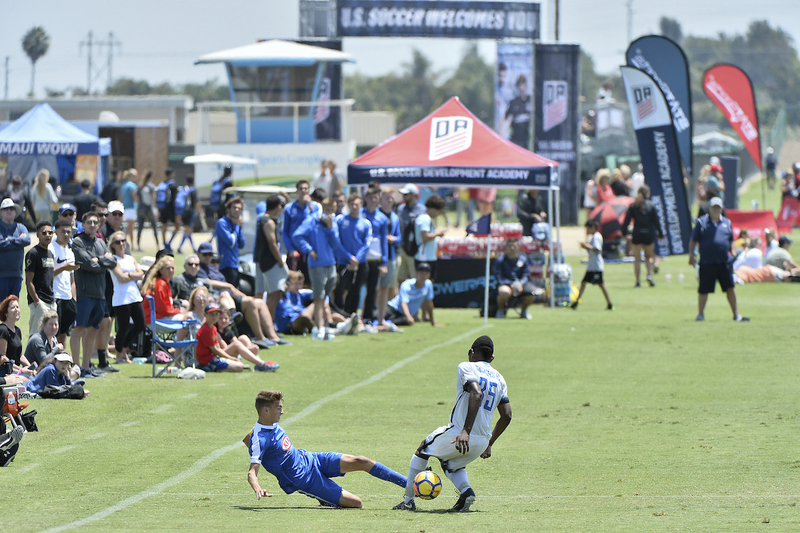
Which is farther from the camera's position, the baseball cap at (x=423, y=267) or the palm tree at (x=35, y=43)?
the palm tree at (x=35, y=43)

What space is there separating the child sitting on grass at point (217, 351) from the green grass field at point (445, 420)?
21 cm

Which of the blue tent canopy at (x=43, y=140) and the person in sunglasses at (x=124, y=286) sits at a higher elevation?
the blue tent canopy at (x=43, y=140)

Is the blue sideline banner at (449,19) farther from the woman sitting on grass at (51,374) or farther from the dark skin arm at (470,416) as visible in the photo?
the dark skin arm at (470,416)

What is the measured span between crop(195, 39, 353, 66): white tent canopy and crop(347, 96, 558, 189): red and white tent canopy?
60.6ft

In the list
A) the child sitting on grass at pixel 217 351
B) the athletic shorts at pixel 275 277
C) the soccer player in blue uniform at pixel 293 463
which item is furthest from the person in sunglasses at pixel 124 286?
the soccer player in blue uniform at pixel 293 463

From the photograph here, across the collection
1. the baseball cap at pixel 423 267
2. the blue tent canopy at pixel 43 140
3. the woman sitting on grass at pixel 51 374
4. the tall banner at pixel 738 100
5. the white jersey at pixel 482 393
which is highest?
the tall banner at pixel 738 100

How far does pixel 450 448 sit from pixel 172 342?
6015 mm

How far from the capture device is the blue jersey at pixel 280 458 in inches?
288

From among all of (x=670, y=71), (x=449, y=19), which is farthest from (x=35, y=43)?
(x=670, y=71)

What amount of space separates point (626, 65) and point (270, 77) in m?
15.6

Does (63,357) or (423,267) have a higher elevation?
(423,267)

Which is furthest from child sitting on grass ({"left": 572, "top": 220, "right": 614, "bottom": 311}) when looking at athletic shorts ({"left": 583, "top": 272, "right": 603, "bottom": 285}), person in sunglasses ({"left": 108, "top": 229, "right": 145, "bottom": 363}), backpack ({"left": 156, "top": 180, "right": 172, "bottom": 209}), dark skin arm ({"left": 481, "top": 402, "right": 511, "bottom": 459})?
dark skin arm ({"left": 481, "top": 402, "right": 511, "bottom": 459})

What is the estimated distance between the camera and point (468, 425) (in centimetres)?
707

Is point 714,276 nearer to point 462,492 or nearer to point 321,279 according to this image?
point 321,279
